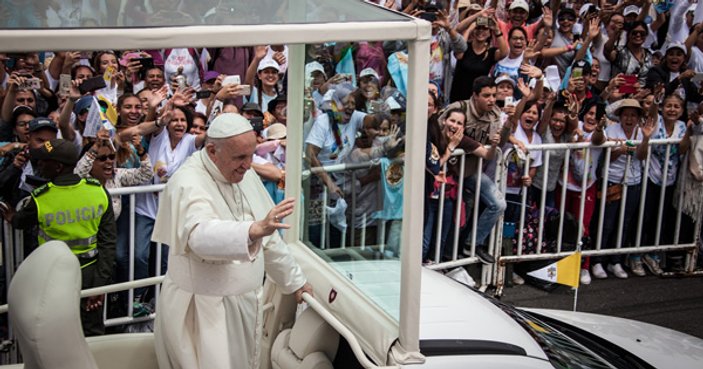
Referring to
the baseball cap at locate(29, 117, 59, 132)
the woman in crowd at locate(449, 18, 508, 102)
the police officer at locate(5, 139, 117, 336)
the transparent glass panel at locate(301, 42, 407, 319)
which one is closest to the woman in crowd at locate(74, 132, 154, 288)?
the baseball cap at locate(29, 117, 59, 132)

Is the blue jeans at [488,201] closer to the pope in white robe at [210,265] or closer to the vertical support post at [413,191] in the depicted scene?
the pope in white robe at [210,265]

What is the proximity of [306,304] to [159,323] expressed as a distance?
798mm

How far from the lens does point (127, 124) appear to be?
23.9 ft

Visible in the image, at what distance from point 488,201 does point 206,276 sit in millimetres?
4439

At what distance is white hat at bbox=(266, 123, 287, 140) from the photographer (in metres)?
7.43

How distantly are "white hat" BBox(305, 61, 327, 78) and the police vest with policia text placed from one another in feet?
6.78

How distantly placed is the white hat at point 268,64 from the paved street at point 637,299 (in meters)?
2.94

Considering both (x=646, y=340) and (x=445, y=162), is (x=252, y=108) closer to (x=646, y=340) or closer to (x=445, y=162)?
(x=445, y=162)

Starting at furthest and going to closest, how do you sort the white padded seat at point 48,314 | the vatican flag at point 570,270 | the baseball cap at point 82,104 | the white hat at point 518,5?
the white hat at point 518,5
the baseball cap at point 82,104
the vatican flag at point 570,270
the white padded seat at point 48,314

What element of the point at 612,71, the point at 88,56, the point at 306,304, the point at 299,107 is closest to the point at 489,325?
the point at 306,304

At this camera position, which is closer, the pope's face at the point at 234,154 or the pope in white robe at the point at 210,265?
the pope in white robe at the point at 210,265

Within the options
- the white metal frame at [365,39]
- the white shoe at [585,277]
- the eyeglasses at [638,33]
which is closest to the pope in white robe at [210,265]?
the white metal frame at [365,39]

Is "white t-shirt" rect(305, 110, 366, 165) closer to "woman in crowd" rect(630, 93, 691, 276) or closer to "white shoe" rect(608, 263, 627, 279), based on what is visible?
"white shoe" rect(608, 263, 627, 279)

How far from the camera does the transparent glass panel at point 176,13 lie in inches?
118
